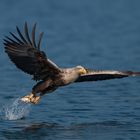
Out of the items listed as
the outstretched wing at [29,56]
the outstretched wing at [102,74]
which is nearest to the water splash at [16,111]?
the outstretched wing at [29,56]

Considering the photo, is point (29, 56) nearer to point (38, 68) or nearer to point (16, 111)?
point (38, 68)

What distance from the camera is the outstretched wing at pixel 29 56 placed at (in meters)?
14.4

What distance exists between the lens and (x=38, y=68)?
583 inches

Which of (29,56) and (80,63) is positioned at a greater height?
(80,63)

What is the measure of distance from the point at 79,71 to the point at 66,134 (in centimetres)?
122

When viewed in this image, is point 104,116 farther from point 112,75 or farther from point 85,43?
point 85,43

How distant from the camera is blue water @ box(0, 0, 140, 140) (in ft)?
47.9

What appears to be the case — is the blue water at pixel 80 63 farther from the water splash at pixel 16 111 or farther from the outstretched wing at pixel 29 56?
the outstretched wing at pixel 29 56

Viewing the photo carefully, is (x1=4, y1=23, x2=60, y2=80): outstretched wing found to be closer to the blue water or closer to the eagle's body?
the eagle's body

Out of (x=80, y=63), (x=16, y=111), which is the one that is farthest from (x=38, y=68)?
(x=80, y=63)

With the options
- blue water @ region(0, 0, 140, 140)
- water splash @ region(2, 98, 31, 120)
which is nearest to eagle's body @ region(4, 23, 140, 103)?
water splash @ region(2, 98, 31, 120)

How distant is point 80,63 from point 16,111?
234 inches

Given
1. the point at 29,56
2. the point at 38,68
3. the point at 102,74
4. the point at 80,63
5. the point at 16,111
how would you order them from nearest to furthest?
the point at 29,56
the point at 38,68
the point at 102,74
the point at 16,111
the point at 80,63

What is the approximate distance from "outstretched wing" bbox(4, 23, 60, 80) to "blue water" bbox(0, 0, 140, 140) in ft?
2.61
